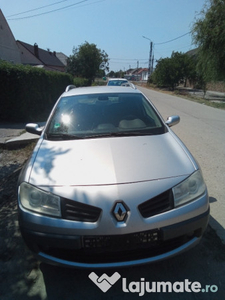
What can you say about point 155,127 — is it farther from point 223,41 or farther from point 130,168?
point 223,41

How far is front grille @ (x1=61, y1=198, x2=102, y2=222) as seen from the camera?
1872mm

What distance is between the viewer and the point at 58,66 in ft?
173

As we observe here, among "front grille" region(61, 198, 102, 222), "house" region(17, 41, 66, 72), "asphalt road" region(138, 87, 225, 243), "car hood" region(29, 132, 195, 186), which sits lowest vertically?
"asphalt road" region(138, 87, 225, 243)

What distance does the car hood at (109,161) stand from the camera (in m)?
2.07

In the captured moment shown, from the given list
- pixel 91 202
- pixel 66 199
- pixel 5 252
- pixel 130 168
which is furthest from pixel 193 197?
pixel 5 252

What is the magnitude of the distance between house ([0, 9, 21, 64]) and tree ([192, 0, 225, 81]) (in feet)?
66.7

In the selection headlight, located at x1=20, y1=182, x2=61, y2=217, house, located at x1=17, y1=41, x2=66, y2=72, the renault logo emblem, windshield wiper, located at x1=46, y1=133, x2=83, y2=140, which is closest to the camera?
the renault logo emblem

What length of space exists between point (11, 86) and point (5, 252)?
7.58 metres

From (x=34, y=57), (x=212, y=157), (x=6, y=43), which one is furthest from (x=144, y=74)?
(x=212, y=157)

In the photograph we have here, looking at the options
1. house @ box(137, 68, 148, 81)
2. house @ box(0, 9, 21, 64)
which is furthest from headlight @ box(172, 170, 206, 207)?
house @ box(137, 68, 148, 81)

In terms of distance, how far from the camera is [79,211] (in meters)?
1.91

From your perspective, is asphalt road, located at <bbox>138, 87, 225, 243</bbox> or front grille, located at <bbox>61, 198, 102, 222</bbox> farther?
asphalt road, located at <bbox>138, 87, 225, 243</bbox>

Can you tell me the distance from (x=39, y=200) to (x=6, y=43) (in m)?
30.6

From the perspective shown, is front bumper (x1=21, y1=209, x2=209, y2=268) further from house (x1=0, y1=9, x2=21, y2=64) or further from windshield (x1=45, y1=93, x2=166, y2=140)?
house (x1=0, y1=9, x2=21, y2=64)
